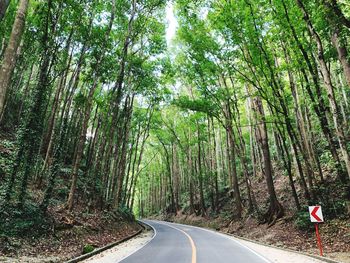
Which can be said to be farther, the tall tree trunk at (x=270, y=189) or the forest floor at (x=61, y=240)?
the tall tree trunk at (x=270, y=189)

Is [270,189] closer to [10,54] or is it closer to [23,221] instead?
[23,221]

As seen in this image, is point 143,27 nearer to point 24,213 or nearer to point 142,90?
point 142,90

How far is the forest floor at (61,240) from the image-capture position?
7945 millimetres

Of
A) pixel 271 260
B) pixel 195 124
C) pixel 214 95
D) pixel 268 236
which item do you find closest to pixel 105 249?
pixel 271 260

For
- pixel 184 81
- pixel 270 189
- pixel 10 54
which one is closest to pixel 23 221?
pixel 10 54

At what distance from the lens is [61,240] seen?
1028 cm

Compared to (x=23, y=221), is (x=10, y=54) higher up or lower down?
higher up

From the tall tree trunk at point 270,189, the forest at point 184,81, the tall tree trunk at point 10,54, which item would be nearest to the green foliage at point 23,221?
the forest at point 184,81

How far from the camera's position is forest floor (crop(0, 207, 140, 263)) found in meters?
7.95

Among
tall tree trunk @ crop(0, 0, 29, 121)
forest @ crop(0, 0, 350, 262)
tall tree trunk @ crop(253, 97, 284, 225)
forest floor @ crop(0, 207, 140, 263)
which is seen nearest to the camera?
tall tree trunk @ crop(0, 0, 29, 121)

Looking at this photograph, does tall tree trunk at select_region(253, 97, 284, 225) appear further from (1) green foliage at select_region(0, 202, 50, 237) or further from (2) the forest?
(1) green foliage at select_region(0, 202, 50, 237)

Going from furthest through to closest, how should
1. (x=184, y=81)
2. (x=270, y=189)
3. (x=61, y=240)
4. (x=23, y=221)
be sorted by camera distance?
(x=184, y=81) < (x=270, y=189) < (x=61, y=240) < (x=23, y=221)

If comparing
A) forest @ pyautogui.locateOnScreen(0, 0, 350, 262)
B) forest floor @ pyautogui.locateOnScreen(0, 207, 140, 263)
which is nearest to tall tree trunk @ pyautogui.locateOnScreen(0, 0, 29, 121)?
forest @ pyautogui.locateOnScreen(0, 0, 350, 262)

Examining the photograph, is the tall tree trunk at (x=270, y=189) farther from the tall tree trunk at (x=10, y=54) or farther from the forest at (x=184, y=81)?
the tall tree trunk at (x=10, y=54)
